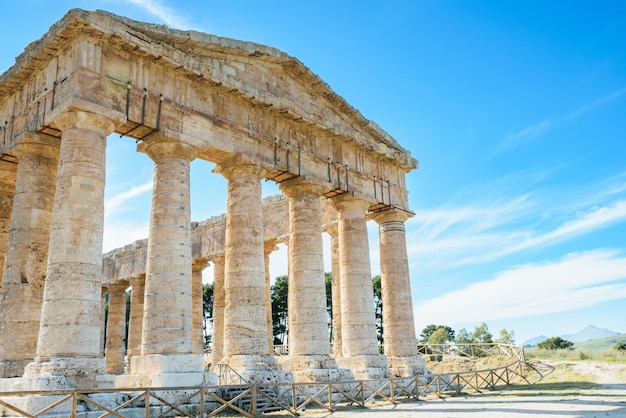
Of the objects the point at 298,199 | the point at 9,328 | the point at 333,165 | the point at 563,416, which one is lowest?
the point at 563,416

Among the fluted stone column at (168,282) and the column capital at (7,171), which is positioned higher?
the column capital at (7,171)

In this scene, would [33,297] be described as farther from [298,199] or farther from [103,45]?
[298,199]

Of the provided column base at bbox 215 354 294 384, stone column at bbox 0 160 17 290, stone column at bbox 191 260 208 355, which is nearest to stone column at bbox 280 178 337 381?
column base at bbox 215 354 294 384

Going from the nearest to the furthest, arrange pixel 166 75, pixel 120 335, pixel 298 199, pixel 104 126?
pixel 104 126, pixel 166 75, pixel 298 199, pixel 120 335

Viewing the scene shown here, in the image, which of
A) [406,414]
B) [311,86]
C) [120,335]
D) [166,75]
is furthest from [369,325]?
[120,335]

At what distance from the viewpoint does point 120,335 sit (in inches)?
1444

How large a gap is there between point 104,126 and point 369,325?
1367 cm

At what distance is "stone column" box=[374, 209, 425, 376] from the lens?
25031 mm

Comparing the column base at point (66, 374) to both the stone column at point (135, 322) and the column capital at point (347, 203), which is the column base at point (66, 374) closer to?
the column capital at point (347, 203)

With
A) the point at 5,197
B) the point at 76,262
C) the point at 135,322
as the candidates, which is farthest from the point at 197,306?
the point at 76,262

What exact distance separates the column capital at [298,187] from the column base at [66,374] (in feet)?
34.7

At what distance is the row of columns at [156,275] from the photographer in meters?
15.1

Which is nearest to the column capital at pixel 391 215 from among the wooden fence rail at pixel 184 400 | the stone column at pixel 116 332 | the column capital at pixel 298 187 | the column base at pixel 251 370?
the column capital at pixel 298 187

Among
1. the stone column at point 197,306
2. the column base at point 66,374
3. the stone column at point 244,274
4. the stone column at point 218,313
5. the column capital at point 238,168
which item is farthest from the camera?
the stone column at point 197,306
